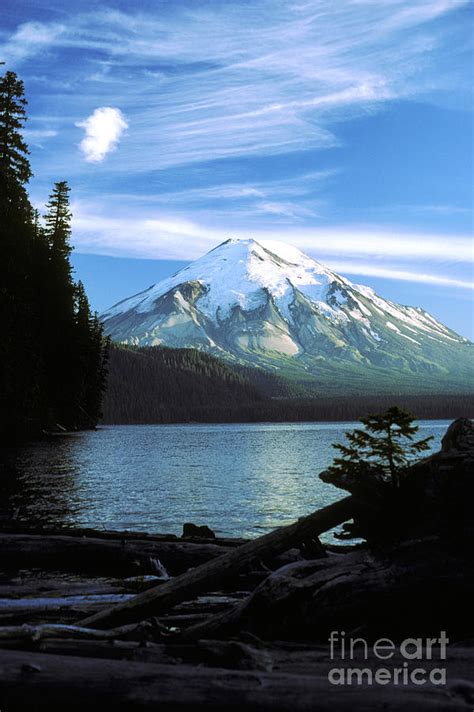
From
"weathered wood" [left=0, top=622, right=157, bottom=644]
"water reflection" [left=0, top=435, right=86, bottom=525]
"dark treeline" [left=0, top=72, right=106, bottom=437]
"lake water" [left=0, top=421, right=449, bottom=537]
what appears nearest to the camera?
"weathered wood" [left=0, top=622, right=157, bottom=644]

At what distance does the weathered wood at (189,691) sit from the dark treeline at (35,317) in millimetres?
41361

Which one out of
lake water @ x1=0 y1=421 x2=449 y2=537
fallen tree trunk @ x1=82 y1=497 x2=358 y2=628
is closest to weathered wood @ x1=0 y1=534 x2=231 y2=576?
fallen tree trunk @ x1=82 y1=497 x2=358 y2=628

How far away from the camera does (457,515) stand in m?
6.04

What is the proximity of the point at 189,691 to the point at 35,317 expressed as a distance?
55.8m

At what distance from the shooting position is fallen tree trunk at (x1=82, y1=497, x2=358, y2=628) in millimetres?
6414

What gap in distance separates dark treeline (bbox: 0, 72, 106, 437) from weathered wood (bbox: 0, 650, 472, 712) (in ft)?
136

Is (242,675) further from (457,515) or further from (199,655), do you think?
(457,515)

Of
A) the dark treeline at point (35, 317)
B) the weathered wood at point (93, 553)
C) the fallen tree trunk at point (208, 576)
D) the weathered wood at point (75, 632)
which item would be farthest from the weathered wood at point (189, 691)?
the dark treeline at point (35, 317)

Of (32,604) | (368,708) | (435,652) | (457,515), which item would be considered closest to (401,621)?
(435,652)

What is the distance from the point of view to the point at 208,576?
257 inches

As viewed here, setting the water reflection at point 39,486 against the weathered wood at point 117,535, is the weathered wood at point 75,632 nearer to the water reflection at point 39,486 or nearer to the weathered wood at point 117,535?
the weathered wood at point 117,535

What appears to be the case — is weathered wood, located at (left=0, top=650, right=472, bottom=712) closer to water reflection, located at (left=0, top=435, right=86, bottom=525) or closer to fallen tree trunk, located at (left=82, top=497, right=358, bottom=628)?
fallen tree trunk, located at (left=82, top=497, right=358, bottom=628)

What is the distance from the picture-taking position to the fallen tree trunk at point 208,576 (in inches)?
253

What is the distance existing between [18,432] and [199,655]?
59467mm
